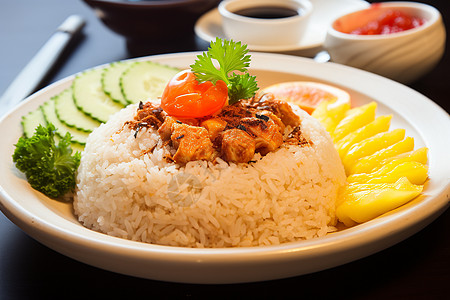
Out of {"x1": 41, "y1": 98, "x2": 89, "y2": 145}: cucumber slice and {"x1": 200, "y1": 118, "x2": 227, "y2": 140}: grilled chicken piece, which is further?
{"x1": 41, "y1": 98, "x2": 89, "y2": 145}: cucumber slice

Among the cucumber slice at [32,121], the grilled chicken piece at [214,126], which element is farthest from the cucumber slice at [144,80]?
the grilled chicken piece at [214,126]

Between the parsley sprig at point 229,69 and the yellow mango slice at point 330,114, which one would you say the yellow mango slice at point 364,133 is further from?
the parsley sprig at point 229,69

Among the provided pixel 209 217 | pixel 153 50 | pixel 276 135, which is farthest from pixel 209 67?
pixel 153 50

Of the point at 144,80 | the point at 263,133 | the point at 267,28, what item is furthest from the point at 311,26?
the point at 263,133

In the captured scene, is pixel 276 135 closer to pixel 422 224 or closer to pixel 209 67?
pixel 209 67

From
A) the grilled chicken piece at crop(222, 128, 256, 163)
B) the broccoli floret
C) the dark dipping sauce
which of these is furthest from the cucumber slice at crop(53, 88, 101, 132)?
the dark dipping sauce

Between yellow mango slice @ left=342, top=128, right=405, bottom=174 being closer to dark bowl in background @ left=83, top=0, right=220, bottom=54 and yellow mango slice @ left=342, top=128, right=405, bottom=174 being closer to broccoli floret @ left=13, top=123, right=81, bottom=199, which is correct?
broccoli floret @ left=13, top=123, right=81, bottom=199

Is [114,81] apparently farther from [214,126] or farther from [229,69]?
[214,126]
